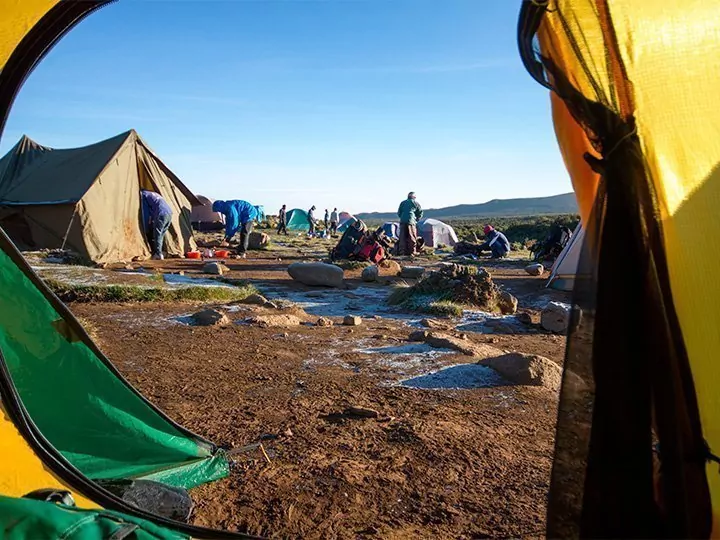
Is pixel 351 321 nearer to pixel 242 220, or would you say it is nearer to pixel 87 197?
pixel 87 197

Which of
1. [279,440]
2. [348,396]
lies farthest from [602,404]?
[348,396]

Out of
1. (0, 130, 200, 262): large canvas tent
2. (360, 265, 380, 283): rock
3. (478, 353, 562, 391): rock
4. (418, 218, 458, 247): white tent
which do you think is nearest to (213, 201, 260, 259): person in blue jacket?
(0, 130, 200, 262): large canvas tent

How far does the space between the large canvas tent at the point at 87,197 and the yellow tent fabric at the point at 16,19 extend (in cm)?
1220

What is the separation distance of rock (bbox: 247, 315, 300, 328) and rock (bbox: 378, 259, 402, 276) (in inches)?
279

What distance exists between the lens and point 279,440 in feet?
13.2

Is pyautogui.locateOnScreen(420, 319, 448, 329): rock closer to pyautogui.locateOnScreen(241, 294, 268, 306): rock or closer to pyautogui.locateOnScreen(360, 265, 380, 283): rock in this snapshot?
pyautogui.locateOnScreen(241, 294, 268, 306): rock

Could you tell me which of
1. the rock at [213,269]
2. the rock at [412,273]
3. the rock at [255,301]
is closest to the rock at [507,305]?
the rock at [255,301]

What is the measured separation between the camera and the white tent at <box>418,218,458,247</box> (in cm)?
2847

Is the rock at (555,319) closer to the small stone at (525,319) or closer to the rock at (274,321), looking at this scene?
the small stone at (525,319)

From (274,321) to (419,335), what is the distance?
206 centimetres

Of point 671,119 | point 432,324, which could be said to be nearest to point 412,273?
point 432,324

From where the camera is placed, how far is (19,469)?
249 cm

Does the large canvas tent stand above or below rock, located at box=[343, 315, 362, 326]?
above

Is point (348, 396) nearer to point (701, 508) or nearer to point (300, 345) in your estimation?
Answer: point (300, 345)
